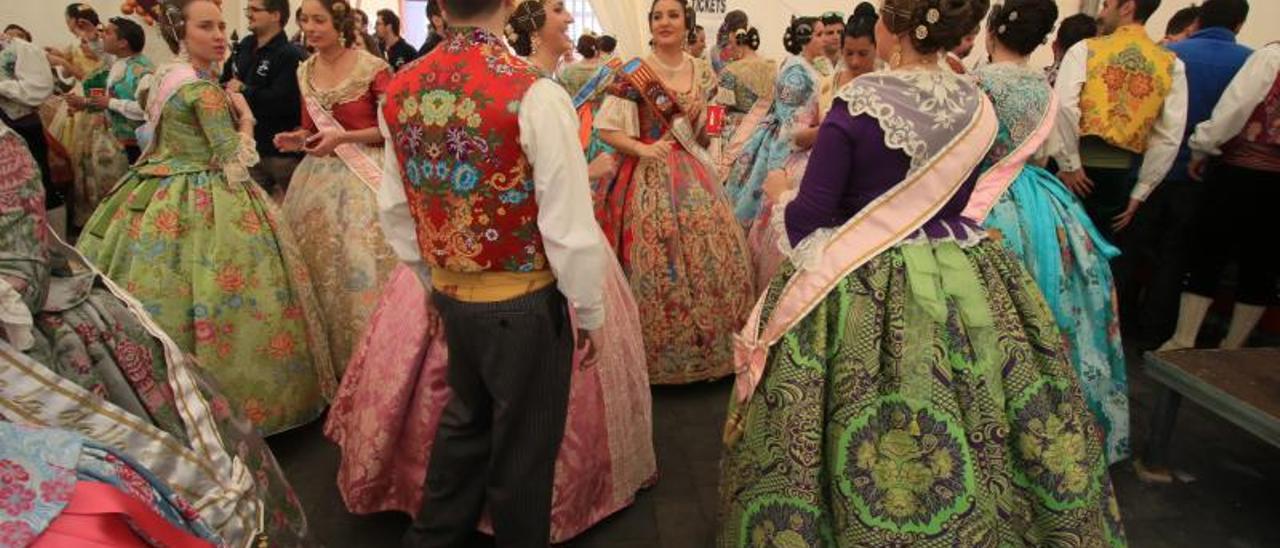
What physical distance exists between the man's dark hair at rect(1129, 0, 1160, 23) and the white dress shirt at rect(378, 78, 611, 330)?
2480 millimetres

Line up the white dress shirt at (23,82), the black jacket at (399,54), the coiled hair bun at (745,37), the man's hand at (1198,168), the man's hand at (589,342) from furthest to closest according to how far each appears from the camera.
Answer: the black jacket at (399,54) → the coiled hair bun at (745,37) → the white dress shirt at (23,82) → the man's hand at (1198,168) → the man's hand at (589,342)

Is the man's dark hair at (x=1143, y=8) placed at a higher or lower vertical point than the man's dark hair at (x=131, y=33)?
lower

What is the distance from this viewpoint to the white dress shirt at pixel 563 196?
1368 millimetres

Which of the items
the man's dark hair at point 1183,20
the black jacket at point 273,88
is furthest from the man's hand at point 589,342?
the man's dark hair at point 1183,20

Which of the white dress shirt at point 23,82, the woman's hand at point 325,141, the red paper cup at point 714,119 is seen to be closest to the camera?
the woman's hand at point 325,141

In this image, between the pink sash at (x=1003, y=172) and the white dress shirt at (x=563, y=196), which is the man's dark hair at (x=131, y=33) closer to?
the white dress shirt at (x=563, y=196)

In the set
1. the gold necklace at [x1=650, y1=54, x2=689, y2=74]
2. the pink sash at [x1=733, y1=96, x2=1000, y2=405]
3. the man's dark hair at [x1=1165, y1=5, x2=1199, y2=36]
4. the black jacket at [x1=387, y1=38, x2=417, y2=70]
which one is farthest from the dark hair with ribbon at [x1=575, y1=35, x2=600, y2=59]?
the pink sash at [x1=733, y1=96, x2=1000, y2=405]

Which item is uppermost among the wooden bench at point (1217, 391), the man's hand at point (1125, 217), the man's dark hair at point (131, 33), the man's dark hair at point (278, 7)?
the man's dark hair at point (278, 7)

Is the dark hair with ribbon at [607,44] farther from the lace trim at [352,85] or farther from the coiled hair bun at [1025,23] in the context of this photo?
the coiled hair bun at [1025,23]

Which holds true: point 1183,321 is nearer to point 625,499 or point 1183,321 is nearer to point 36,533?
point 625,499

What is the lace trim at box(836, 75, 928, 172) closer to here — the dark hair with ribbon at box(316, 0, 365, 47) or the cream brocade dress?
the cream brocade dress

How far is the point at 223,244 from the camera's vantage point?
2.29 m

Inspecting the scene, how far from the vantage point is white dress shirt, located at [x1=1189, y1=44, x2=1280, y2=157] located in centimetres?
284

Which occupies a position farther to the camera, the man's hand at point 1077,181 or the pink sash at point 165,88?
the man's hand at point 1077,181
